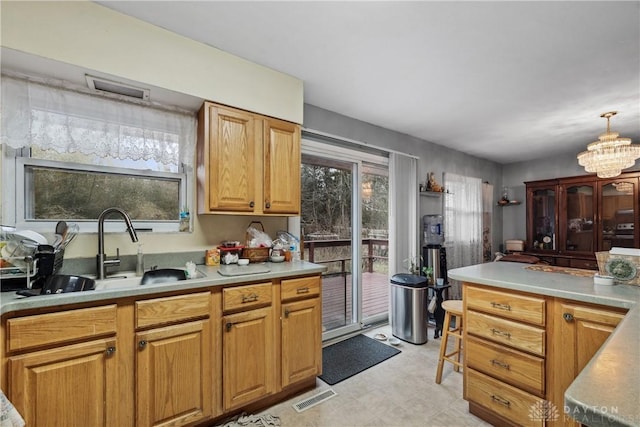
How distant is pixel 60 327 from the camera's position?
4.20ft

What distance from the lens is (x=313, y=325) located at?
2.06 meters

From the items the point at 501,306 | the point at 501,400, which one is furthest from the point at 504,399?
the point at 501,306

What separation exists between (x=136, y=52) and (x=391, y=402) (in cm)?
279

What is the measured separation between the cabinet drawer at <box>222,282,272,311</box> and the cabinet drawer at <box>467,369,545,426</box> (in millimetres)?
1416

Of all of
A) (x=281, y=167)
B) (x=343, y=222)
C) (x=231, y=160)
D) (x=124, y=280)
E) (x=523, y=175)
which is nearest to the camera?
(x=124, y=280)

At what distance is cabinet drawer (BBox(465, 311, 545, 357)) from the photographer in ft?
5.10

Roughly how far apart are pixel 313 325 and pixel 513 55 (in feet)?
7.72

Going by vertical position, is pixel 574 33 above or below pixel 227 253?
above

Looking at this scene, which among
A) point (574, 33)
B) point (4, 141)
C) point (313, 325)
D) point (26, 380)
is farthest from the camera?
point (313, 325)

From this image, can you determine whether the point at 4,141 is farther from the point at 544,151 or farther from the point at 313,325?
the point at 544,151

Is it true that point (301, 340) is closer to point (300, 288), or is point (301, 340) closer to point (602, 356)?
point (300, 288)

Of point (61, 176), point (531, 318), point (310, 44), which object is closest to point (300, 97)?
point (310, 44)

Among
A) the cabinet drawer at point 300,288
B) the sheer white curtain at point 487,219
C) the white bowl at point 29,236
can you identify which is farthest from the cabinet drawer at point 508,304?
the sheer white curtain at point 487,219

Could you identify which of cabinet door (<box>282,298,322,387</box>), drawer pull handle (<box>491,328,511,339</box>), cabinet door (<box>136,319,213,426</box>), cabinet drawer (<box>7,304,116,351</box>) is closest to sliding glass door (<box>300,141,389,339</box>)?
cabinet door (<box>282,298,322,387</box>)
